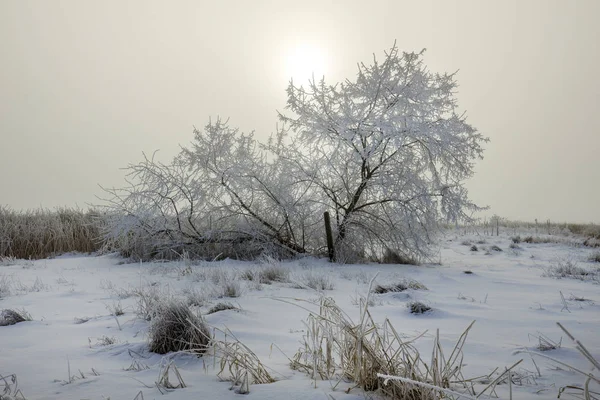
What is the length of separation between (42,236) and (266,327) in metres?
11.2

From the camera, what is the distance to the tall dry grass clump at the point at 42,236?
40.2 feet

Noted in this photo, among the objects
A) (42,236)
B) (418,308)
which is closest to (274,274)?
(418,308)

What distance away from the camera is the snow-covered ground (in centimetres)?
228

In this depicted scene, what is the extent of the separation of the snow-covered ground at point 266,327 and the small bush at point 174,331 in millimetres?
95

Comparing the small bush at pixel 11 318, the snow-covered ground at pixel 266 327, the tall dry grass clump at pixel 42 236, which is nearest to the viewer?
the snow-covered ground at pixel 266 327

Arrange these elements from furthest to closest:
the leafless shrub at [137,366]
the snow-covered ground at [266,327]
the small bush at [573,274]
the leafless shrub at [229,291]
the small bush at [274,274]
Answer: the small bush at [573,274] < the small bush at [274,274] < the leafless shrub at [229,291] < the leafless shrub at [137,366] < the snow-covered ground at [266,327]

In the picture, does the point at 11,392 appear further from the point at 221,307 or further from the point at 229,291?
the point at 229,291

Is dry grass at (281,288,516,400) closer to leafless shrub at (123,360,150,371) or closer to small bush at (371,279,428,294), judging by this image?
leafless shrub at (123,360,150,371)

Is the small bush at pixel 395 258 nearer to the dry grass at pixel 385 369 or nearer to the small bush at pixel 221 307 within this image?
the small bush at pixel 221 307

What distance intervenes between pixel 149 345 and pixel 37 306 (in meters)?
2.81

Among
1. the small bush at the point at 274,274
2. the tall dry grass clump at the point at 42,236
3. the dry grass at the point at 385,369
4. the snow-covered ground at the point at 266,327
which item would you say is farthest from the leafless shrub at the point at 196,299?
the tall dry grass clump at the point at 42,236

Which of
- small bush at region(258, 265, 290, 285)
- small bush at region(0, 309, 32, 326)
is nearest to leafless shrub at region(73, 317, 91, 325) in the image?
small bush at region(0, 309, 32, 326)

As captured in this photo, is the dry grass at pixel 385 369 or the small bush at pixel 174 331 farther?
the small bush at pixel 174 331

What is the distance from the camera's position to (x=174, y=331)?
3006 millimetres
